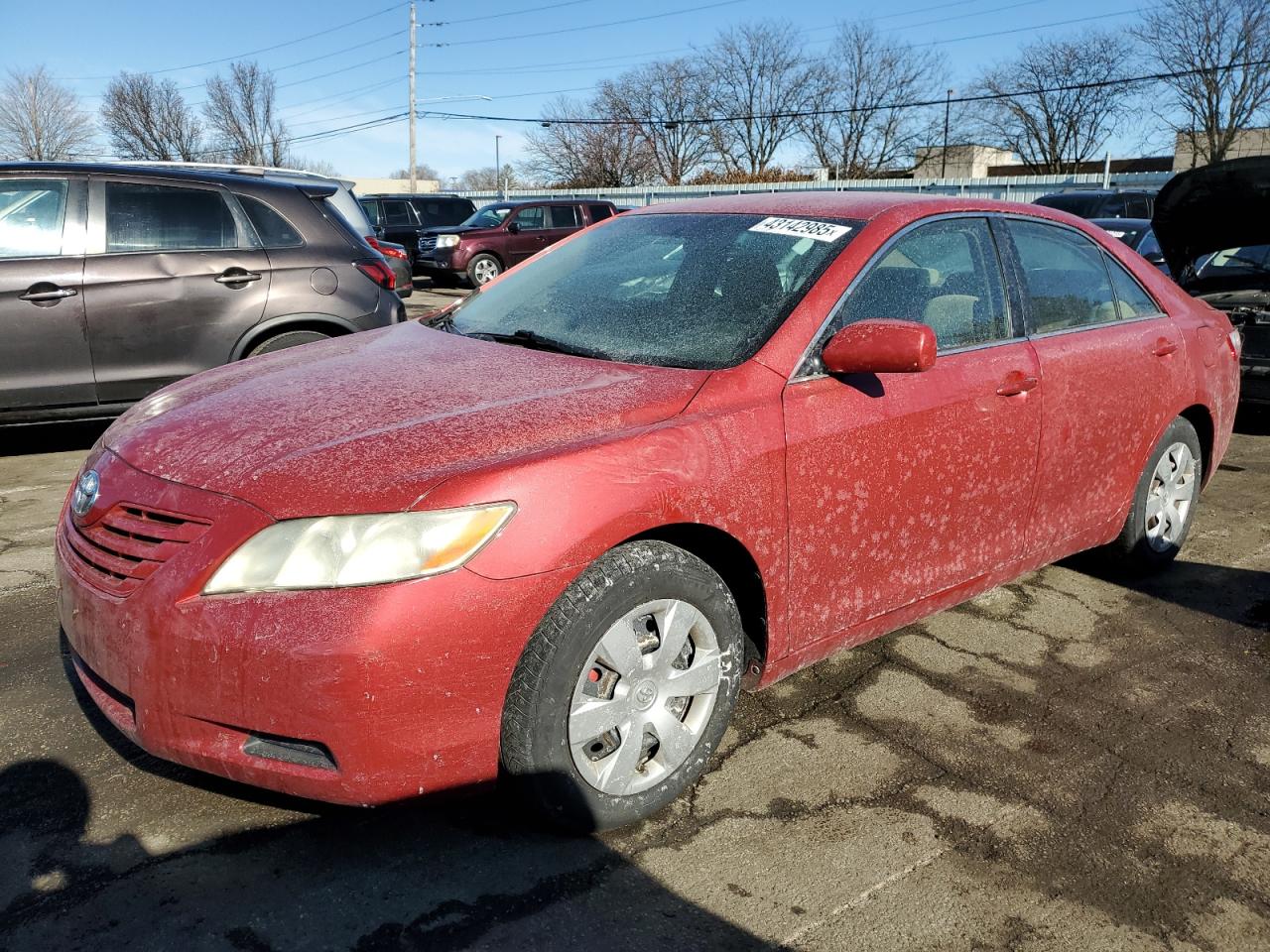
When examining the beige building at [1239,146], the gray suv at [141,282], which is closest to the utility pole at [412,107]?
the beige building at [1239,146]

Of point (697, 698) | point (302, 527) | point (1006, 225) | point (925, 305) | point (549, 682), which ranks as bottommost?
point (697, 698)

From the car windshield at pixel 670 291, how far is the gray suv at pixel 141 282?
2.56 meters

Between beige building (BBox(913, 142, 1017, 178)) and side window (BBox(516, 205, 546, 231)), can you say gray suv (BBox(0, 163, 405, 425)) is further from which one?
beige building (BBox(913, 142, 1017, 178))

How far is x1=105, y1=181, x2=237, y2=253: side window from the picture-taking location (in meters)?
5.66

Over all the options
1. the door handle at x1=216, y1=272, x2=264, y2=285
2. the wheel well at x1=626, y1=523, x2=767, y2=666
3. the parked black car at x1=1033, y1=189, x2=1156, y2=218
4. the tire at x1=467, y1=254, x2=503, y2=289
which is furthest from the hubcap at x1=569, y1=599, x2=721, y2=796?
the tire at x1=467, y1=254, x2=503, y2=289

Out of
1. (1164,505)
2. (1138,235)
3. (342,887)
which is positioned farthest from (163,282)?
(1138,235)

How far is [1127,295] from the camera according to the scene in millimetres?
3955

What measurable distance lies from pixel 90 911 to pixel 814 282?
→ 2.35m

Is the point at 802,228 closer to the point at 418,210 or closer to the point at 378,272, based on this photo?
the point at 378,272

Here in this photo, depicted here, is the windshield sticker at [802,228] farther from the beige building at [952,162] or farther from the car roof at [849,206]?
the beige building at [952,162]

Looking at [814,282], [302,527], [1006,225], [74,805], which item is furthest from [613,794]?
[1006,225]

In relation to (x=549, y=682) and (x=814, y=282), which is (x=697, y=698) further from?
(x=814, y=282)

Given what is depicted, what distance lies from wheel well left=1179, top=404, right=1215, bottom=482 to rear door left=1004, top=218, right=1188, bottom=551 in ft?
0.76

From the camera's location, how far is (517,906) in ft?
7.15
